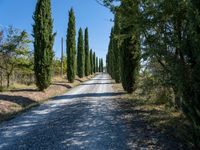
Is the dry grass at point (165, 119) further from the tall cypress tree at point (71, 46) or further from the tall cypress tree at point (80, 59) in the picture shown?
the tall cypress tree at point (80, 59)

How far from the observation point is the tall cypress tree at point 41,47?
23.4 metres

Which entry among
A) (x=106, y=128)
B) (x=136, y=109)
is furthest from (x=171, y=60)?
(x=136, y=109)

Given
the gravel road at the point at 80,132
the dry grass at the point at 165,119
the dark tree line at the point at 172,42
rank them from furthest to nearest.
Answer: the dry grass at the point at 165,119
the gravel road at the point at 80,132
the dark tree line at the point at 172,42

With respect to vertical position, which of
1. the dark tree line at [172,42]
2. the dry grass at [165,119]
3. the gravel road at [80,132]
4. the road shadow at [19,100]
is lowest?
the gravel road at [80,132]

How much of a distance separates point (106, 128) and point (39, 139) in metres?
2.35

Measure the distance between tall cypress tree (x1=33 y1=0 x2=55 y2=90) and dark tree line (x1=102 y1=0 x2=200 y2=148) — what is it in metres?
10.1

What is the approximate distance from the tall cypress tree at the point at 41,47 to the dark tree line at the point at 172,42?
10.1 metres

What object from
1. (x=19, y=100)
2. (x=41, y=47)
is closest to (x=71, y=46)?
(x=41, y=47)

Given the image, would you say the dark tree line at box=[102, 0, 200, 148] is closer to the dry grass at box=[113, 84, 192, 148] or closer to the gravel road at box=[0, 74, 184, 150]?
the dry grass at box=[113, 84, 192, 148]

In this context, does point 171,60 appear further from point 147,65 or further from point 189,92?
point 147,65

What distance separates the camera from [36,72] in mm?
23562

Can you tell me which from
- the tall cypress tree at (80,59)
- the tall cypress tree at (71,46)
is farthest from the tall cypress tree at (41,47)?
the tall cypress tree at (80,59)

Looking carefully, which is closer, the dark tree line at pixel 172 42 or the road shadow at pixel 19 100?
the dark tree line at pixel 172 42

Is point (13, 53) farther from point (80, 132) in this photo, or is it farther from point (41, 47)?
point (80, 132)
